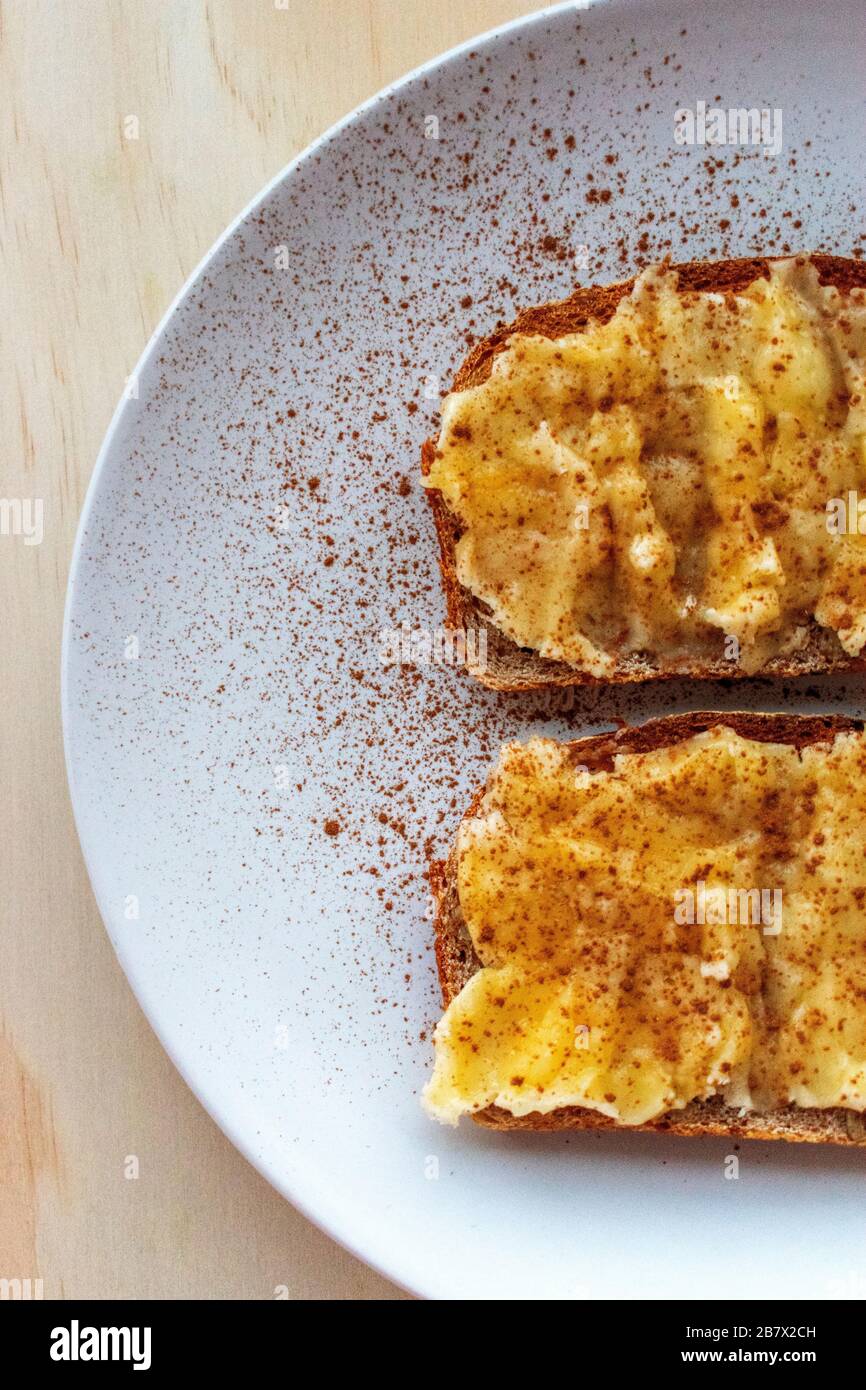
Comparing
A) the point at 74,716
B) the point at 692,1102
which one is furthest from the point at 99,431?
the point at 692,1102

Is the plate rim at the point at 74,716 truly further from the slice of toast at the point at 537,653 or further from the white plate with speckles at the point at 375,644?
the slice of toast at the point at 537,653

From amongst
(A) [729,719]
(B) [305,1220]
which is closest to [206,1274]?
(B) [305,1220]

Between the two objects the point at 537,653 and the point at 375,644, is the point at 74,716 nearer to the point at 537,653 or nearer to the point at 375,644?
the point at 375,644

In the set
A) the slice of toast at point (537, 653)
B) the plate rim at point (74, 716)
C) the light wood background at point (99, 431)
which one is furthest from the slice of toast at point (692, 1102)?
the light wood background at point (99, 431)

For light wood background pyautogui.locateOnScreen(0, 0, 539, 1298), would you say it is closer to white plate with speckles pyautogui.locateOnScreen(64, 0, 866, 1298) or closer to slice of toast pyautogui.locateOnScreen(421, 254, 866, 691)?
white plate with speckles pyautogui.locateOnScreen(64, 0, 866, 1298)

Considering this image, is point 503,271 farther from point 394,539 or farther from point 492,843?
point 492,843

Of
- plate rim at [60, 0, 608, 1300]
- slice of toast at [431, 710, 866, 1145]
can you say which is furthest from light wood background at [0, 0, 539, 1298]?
slice of toast at [431, 710, 866, 1145]
